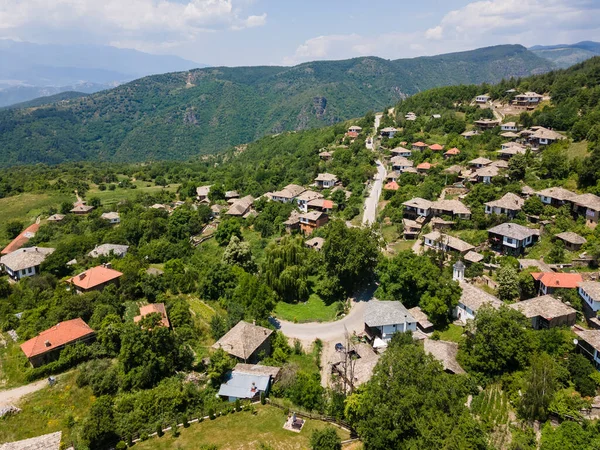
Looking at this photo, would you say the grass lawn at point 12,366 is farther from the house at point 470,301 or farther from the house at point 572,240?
the house at point 572,240

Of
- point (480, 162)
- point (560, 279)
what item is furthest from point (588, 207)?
point (480, 162)

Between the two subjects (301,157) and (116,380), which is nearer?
(116,380)

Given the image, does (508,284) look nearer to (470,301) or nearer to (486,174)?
(470,301)

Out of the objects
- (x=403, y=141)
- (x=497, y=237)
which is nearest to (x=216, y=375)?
(x=497, y=237)

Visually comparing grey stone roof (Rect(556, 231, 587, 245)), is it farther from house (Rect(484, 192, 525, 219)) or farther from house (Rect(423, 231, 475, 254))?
house (Rect(423, 231, 475, 254))

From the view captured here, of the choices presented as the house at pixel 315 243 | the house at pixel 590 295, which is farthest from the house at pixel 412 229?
the house at pixel 590 295

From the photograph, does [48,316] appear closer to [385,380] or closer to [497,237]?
[385,380]

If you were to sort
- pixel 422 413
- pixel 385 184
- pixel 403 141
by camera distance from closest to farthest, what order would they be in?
pixel 422 413, pixel 385 184, pixel 403 141
